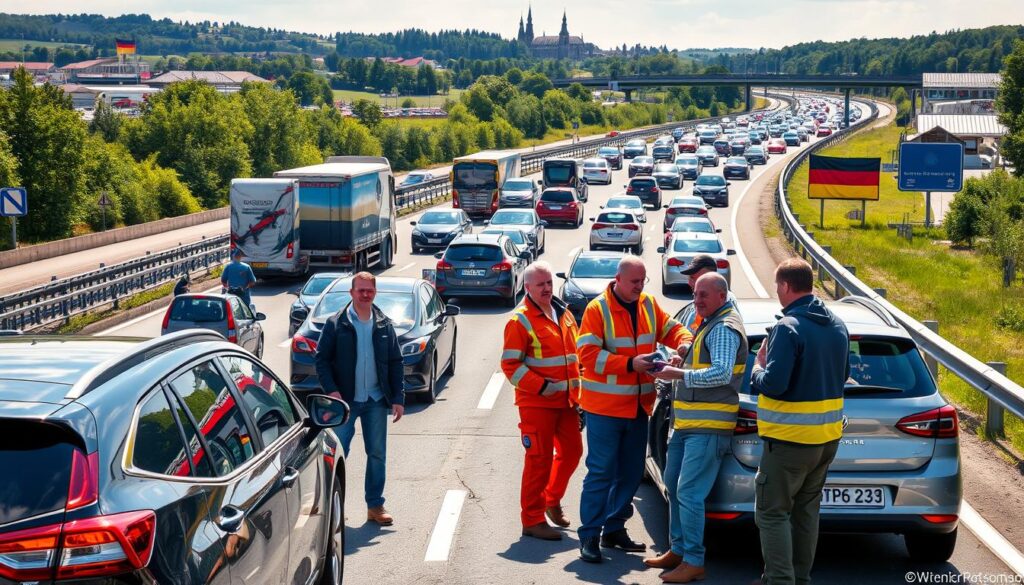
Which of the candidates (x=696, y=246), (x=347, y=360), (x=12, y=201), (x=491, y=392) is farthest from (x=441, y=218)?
(x=347, y=360)

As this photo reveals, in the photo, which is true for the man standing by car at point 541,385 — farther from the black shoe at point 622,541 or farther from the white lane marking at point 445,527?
the white lane marking at point 445,527

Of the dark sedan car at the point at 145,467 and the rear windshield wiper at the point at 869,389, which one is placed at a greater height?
the dark sedan car at the point at 145,467

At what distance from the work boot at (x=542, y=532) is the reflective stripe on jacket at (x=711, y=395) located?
1.50 meters

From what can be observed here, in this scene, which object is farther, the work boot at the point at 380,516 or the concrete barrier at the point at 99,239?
the concrete barrier at the point at 99,239

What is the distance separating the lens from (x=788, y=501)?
22.2 feet

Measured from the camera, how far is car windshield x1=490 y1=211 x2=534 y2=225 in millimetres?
35344

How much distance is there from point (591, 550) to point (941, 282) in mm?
25306

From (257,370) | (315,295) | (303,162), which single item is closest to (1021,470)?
(257,370)

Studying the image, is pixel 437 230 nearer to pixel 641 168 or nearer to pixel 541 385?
pixel 541 385

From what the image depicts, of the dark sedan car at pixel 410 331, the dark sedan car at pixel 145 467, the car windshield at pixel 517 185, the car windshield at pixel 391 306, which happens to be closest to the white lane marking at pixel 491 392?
the dark sedan car at pixel 410 331

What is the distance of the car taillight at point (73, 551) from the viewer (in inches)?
144

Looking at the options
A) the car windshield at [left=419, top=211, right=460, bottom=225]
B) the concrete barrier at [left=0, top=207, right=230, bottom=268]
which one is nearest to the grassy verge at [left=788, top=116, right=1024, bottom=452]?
the car windshield at [left=419, top=211, right=460, bottom=225]

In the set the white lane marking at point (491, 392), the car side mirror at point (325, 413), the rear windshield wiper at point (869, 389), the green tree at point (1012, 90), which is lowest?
the white lane marking at point (491, 392)

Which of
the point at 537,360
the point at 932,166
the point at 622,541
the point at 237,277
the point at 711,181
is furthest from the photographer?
the point at 711,181
